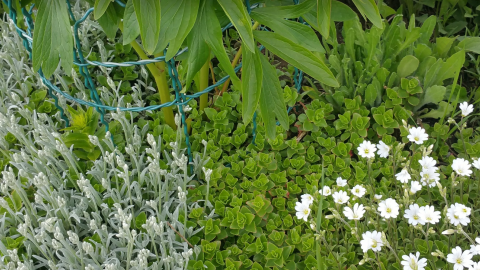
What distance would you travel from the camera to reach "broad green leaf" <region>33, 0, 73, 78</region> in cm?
144

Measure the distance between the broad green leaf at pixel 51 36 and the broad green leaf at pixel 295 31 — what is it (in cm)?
67

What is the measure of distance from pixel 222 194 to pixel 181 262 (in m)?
0.40

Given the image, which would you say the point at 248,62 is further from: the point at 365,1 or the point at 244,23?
the point at 365,1

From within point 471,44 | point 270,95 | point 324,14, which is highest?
point 324,14

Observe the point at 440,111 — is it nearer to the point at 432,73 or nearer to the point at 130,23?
the point at 432,73

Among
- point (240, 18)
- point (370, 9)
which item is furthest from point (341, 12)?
point (240, 18)

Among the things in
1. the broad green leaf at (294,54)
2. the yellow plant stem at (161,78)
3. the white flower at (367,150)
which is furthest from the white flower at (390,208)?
the yellow plant stem at (161,78)

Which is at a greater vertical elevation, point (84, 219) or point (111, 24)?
point (111, 24)

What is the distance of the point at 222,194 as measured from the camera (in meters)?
1.84

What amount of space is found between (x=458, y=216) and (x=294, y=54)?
762 millimetres

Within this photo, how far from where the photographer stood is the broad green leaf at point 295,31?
1.48m

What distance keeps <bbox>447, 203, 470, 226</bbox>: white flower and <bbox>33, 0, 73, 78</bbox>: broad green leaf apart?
139 cm

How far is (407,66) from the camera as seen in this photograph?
216cm

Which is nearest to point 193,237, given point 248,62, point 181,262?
point 181,262
